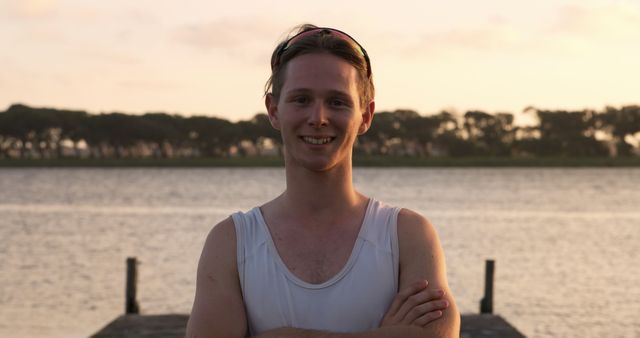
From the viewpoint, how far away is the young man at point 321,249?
3.26m

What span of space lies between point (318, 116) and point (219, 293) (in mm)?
717

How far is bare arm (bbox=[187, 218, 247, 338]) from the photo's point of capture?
3.30m

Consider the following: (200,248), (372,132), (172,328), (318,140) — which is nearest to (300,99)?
(318,140)

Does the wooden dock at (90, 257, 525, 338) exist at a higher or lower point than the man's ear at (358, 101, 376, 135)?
lower

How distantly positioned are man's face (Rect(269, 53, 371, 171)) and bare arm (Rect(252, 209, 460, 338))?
37 centimetres

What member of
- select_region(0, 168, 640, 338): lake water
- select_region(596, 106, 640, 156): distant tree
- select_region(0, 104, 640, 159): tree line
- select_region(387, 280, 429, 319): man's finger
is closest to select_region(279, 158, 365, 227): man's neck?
select_region(387, 280, 429, 319): man's finger

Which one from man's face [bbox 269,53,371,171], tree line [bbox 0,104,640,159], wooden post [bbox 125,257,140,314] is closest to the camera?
man's face [bbox 269,53,371,171]

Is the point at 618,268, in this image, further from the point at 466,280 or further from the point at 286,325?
the point at 286,325

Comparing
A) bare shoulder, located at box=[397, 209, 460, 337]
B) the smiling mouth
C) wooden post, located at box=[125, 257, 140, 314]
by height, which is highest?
the smiling mouth

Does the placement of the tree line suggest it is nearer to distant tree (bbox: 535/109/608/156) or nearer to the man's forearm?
distant tree (bbox: 535/109/608/156)

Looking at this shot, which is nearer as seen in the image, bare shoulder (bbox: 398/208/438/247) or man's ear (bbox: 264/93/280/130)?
bare shoulder (bbox: 398/208/438/247)

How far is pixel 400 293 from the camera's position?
3.26 meters

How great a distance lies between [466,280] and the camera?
1404 inches

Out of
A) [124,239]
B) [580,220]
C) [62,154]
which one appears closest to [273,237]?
[124,239]
